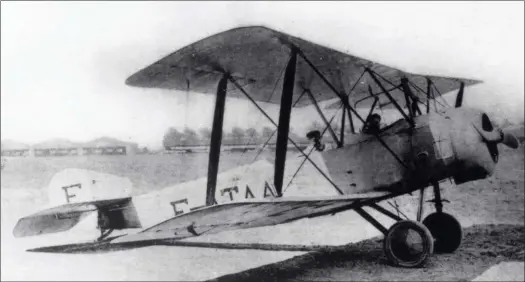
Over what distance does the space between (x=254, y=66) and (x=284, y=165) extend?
130 centimetres

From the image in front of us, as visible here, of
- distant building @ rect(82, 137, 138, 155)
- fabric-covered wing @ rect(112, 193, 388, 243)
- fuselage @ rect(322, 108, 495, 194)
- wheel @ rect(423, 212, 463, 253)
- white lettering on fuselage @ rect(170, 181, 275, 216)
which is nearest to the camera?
fabric-covered wing @ rect(112, 193, 388, 243)

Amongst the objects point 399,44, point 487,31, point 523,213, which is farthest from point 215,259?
point 523,213

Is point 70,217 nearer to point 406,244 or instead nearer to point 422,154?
point 406,244

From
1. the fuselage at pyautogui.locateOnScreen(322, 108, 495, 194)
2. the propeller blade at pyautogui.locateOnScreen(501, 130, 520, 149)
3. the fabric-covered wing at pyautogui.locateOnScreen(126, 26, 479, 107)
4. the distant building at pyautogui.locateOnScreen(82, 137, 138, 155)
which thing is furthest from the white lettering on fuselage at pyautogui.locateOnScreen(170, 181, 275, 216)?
the distant building at pyautogui.locateOnScreen(82, 137, 138, 155)

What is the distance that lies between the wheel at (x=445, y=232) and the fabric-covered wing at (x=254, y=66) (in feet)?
5.72

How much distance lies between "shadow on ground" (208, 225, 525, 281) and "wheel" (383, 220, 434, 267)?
0.34 feet

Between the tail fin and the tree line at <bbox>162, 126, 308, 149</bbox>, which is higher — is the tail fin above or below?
below

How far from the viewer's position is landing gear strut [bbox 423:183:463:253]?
4.77 m

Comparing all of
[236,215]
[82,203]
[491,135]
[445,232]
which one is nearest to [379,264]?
[445,232]

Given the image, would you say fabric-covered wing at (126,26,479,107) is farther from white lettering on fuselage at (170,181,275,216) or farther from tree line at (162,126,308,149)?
tree line at (162,126,308,149)

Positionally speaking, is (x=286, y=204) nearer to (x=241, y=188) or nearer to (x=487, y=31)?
(x=241, y=188)

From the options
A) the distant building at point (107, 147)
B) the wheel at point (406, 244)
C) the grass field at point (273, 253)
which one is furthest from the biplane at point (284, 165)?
the distant building at point (107, 147)

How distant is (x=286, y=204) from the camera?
11.3 feet

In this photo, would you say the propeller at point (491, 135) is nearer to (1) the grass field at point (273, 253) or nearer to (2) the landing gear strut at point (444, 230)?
(2) the landing gear strut at point (444, 230)
